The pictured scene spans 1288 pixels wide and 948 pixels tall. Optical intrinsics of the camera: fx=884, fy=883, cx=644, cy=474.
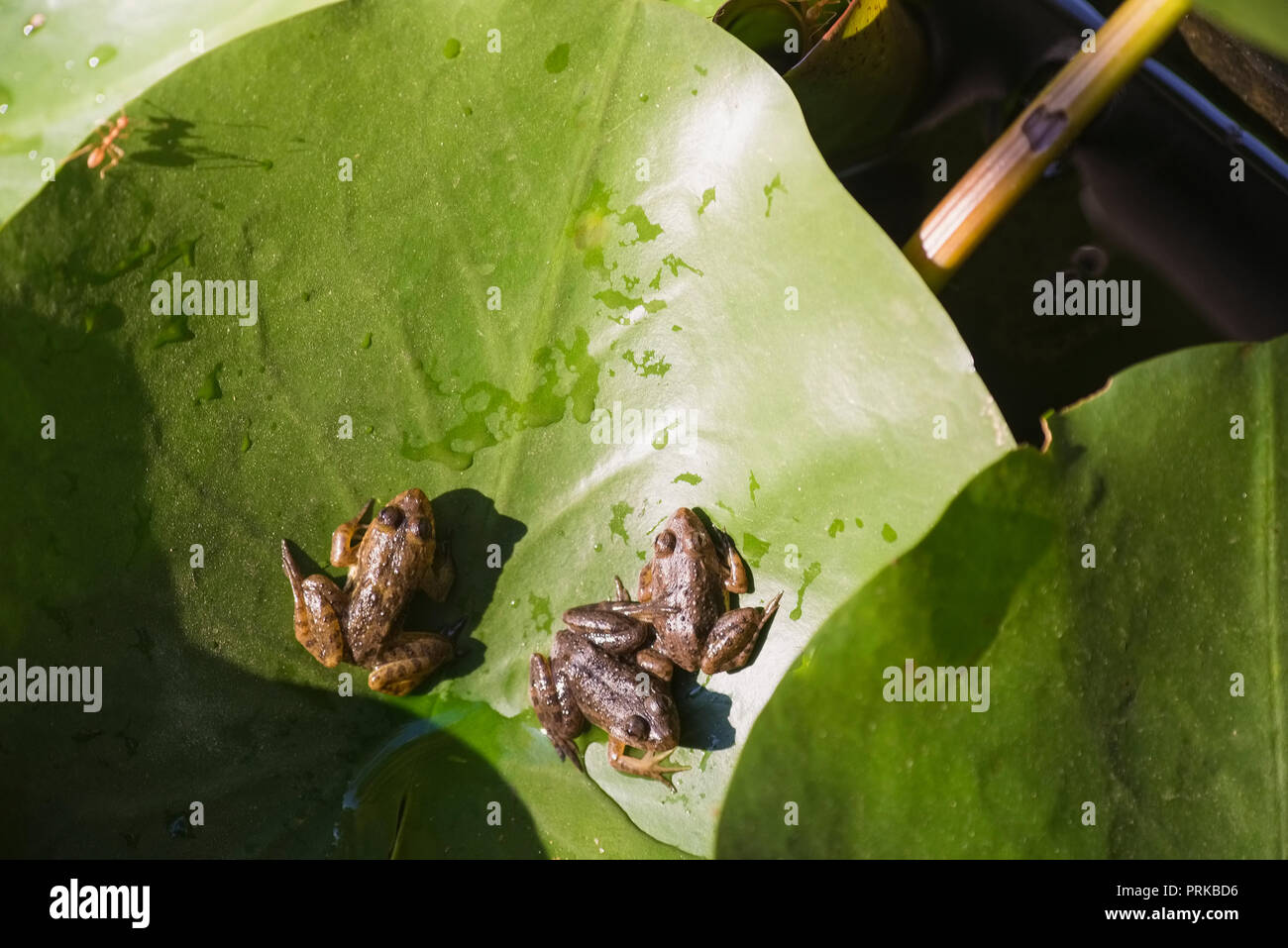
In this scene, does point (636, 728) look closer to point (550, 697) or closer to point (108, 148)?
point (550, 697)

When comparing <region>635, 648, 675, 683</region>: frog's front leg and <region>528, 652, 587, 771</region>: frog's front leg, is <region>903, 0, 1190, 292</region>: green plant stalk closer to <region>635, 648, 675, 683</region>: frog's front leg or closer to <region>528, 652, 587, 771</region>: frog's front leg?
<region>635, 648, 675, 683</region>: frog's front leg

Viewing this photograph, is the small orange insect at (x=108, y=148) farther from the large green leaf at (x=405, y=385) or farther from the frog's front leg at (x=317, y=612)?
the frog's front leg at (x=317, y=612)

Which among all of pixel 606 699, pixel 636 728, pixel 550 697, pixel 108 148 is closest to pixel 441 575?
pixel 550 697

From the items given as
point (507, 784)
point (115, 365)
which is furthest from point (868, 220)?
point (115, 365)

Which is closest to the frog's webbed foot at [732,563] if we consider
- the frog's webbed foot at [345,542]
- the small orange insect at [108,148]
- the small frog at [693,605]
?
the small frog at [693,605]

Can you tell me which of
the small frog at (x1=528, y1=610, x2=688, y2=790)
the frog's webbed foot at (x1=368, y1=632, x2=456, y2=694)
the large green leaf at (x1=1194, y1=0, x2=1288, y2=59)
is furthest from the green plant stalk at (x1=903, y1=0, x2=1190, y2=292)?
the frog's webbed foot at (x1=368, y1=632, x2=456, y2=694)
